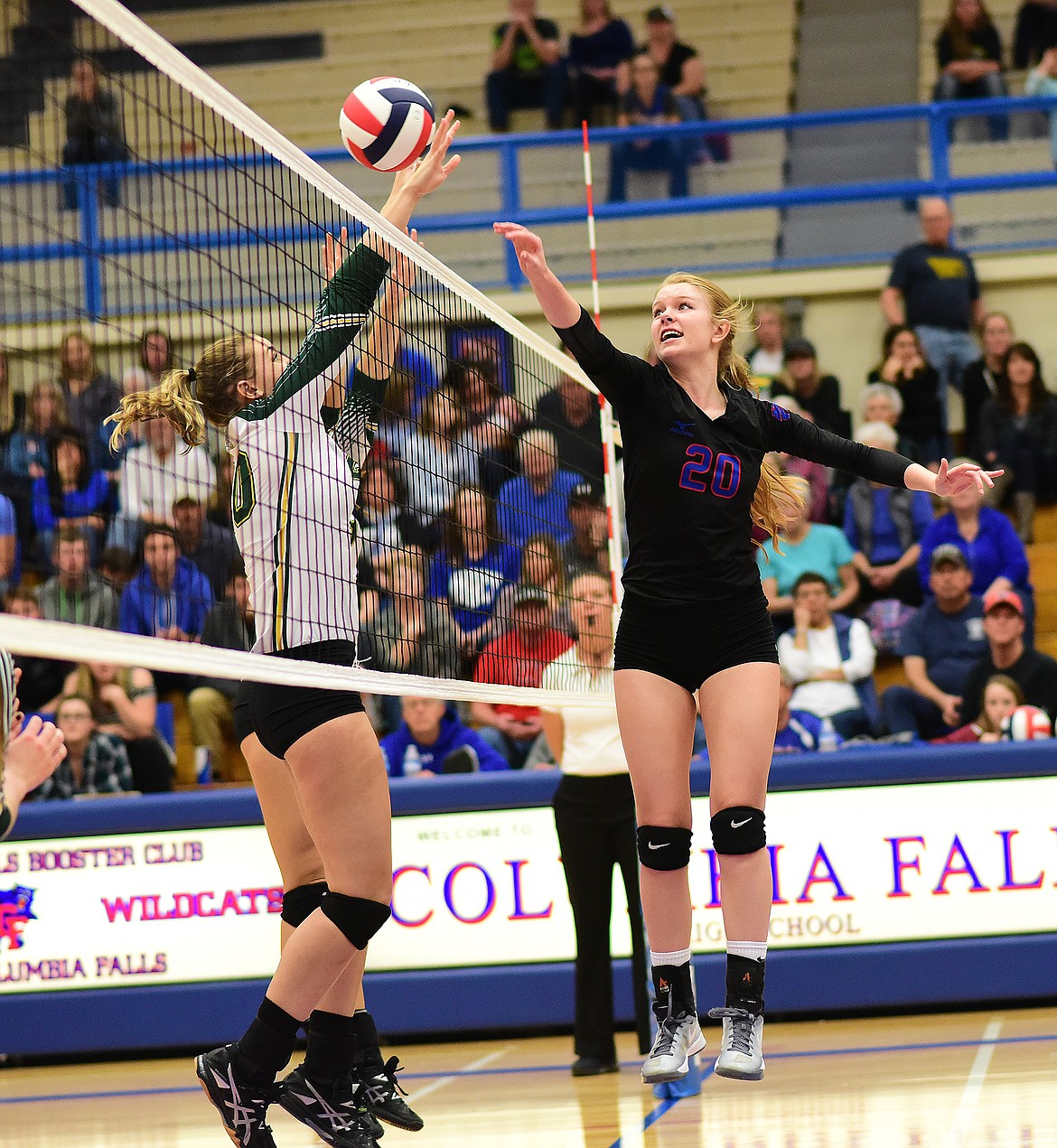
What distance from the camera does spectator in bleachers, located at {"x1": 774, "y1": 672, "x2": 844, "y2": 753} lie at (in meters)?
8.45

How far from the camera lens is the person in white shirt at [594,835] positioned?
6.80m

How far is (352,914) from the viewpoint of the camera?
13.8 ft

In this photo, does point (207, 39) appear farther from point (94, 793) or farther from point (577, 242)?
point (94, 793)

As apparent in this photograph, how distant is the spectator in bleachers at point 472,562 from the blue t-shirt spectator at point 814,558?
2165mm

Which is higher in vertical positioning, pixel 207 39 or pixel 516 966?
pixel 207 39

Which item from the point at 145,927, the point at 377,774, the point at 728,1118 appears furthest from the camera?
the point at 145,927

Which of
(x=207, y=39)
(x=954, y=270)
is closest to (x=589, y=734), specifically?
(x=954, y=270)

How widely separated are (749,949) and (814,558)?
577cm

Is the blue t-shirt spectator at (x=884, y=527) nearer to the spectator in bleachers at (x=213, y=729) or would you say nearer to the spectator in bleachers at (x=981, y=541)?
the spectator in bleachers at (x=981, y=541)

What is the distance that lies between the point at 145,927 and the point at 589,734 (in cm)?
269

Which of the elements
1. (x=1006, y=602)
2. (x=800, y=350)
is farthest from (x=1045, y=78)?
(x=1006, y=602)

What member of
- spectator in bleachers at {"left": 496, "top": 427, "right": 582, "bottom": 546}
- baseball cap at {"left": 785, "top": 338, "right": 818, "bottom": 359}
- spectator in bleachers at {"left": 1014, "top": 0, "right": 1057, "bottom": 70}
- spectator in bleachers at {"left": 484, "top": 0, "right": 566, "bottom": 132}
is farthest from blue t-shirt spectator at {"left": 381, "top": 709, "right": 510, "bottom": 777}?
spectator in bleachers at {"left": 1014, "top": 0, "right": 1057, "bottom": 70}

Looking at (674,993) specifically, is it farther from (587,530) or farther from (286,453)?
(587,530)

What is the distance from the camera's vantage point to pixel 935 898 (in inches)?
303
